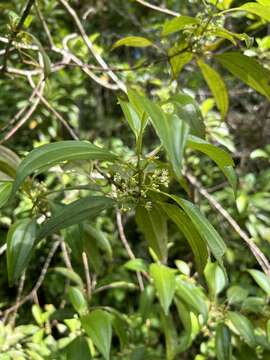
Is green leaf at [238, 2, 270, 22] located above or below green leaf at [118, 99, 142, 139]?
above

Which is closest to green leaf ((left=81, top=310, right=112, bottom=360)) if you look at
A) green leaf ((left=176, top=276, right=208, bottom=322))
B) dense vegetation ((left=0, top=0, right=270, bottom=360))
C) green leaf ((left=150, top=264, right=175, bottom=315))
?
dense vegetation ((left=0, top=0, right=270, bottom=360))

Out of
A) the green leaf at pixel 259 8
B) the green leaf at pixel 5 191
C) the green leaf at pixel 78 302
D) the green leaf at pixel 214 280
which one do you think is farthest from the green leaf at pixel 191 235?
the green leaf at pixel 214 280

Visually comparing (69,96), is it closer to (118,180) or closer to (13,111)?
(13,111)

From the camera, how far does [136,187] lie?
0.78m

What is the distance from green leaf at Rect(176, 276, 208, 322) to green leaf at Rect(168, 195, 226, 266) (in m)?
0.51

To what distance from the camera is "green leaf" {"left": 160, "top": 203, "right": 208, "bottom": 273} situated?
29.8 inches

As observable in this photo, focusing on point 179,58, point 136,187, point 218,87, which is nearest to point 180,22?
point 179,58

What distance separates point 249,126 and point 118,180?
70.7 inches

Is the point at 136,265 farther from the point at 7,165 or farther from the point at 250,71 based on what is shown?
the point at 250,71

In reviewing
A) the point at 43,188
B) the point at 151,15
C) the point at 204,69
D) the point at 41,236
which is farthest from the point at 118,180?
the point at 151,15

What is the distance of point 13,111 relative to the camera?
2543mm

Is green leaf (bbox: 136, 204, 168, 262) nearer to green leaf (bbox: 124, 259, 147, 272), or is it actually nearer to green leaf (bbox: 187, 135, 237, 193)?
green leaf (bbox: 187, 135, 237, 193)

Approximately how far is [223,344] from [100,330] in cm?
34

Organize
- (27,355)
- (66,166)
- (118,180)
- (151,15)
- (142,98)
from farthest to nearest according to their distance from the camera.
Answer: (151,15) < (27,355) < (66,166) < (118,180) < (142,98)
